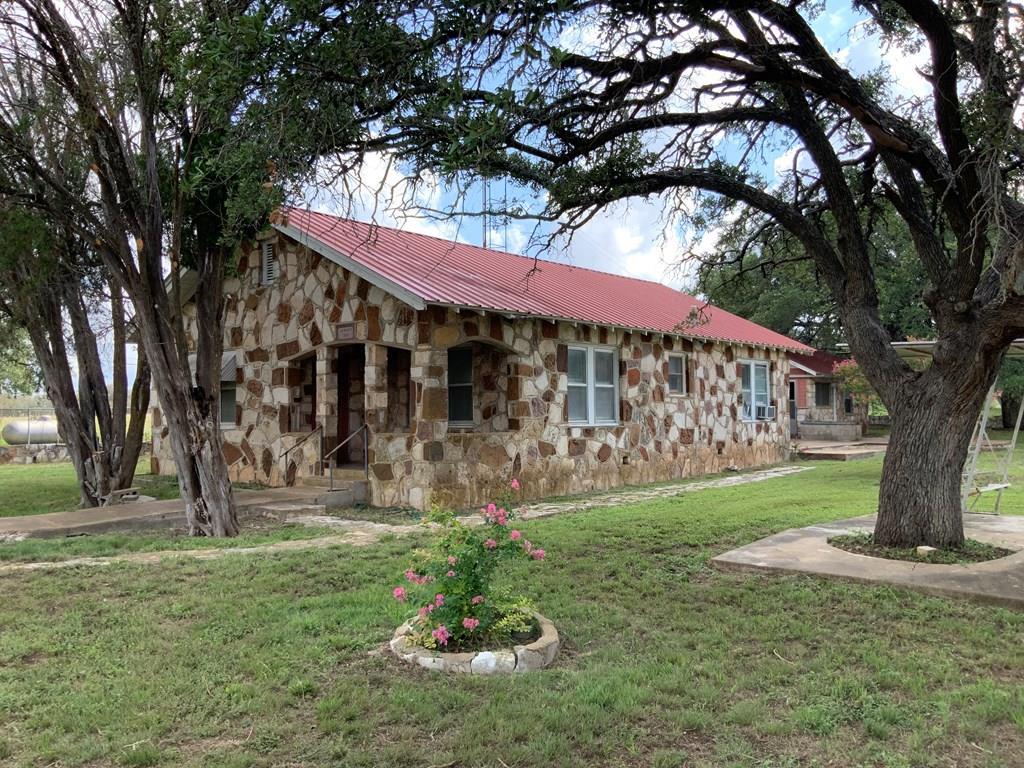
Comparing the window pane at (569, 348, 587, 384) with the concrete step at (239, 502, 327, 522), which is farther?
the window pane at (569, 348, 587, 384)

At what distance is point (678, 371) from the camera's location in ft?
55.9

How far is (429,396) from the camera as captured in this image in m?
11.5

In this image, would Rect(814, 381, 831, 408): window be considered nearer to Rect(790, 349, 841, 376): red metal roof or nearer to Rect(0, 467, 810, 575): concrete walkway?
Rect(790, 349, 841, 376): red metal roof

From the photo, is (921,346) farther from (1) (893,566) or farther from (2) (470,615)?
(2) (470,615)

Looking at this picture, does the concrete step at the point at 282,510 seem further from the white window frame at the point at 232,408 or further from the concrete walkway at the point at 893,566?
the concrete walkway at the point at 893,566

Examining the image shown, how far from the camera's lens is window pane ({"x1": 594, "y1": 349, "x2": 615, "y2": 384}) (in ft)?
48.2

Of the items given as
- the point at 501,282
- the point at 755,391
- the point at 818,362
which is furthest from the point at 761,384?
the point at 818,362

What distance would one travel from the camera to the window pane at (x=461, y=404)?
1344cm

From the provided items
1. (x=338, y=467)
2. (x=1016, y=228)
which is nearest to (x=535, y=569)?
(x=1016, y=228)

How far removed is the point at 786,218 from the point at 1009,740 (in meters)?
5.44

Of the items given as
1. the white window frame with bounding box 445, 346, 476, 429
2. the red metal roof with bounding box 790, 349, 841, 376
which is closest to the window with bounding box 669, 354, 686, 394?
the white window frame with bounding box 445, 346, 476, 429

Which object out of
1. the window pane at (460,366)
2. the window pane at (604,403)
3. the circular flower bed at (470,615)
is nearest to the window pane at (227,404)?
the window pane at (460,366)

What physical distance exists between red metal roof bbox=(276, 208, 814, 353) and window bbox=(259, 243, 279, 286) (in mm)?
939

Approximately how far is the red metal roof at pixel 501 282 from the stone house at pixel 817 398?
12950mm
